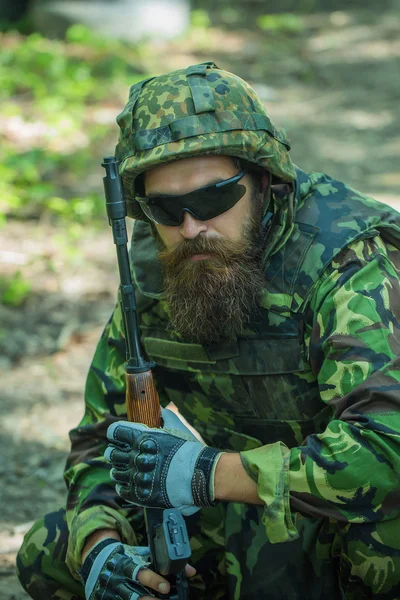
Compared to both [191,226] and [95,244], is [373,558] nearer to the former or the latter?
[191,226]

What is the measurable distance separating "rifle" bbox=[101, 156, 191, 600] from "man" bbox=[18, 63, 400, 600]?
77 mm

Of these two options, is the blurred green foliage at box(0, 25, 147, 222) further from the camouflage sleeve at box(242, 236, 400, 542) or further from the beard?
the camouflage sleeve at box(242, 236, 400, 542)

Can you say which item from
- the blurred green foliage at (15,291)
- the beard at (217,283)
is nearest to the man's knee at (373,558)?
the beard at (217,283)

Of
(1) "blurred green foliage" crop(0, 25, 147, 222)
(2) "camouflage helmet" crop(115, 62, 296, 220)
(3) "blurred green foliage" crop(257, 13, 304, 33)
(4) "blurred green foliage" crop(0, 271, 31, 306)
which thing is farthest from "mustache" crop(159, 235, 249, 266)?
(3) "blurred green foliage" crop(257, 13, 304, 33)

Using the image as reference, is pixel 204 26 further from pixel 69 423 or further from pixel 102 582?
pixel 102 582

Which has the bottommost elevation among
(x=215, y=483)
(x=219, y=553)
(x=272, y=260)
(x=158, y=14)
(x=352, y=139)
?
(x=219, y=553)

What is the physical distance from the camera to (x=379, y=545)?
9.05 ft

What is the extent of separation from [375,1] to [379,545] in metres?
14.3

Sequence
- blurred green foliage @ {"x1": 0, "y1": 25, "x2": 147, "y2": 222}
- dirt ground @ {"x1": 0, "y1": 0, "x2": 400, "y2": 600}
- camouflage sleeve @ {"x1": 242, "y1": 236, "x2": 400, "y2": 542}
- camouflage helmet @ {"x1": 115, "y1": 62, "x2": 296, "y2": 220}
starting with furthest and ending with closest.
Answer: blurred green foliage @ {"x1": 0, "y1": 25, "x2": 147, "y2": 222} → dirt ground @ {"x1": 0, "y1": 0, "x2": 400, "y2": 600} → camouflage helmet @ {"x1": 115, "y1": 62, "x2": 296, "y2": 220} → camouflage sleeve @ {"x1": 242, "y1": 236, "x2": 400, "y2": 542}

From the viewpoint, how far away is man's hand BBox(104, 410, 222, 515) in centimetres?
273

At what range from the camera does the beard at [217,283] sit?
10.1 feet

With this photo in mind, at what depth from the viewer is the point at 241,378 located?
10.6ft

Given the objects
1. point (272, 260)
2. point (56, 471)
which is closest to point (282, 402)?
point (272, 260)

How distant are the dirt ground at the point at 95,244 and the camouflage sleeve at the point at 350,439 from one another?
4.79 feet
